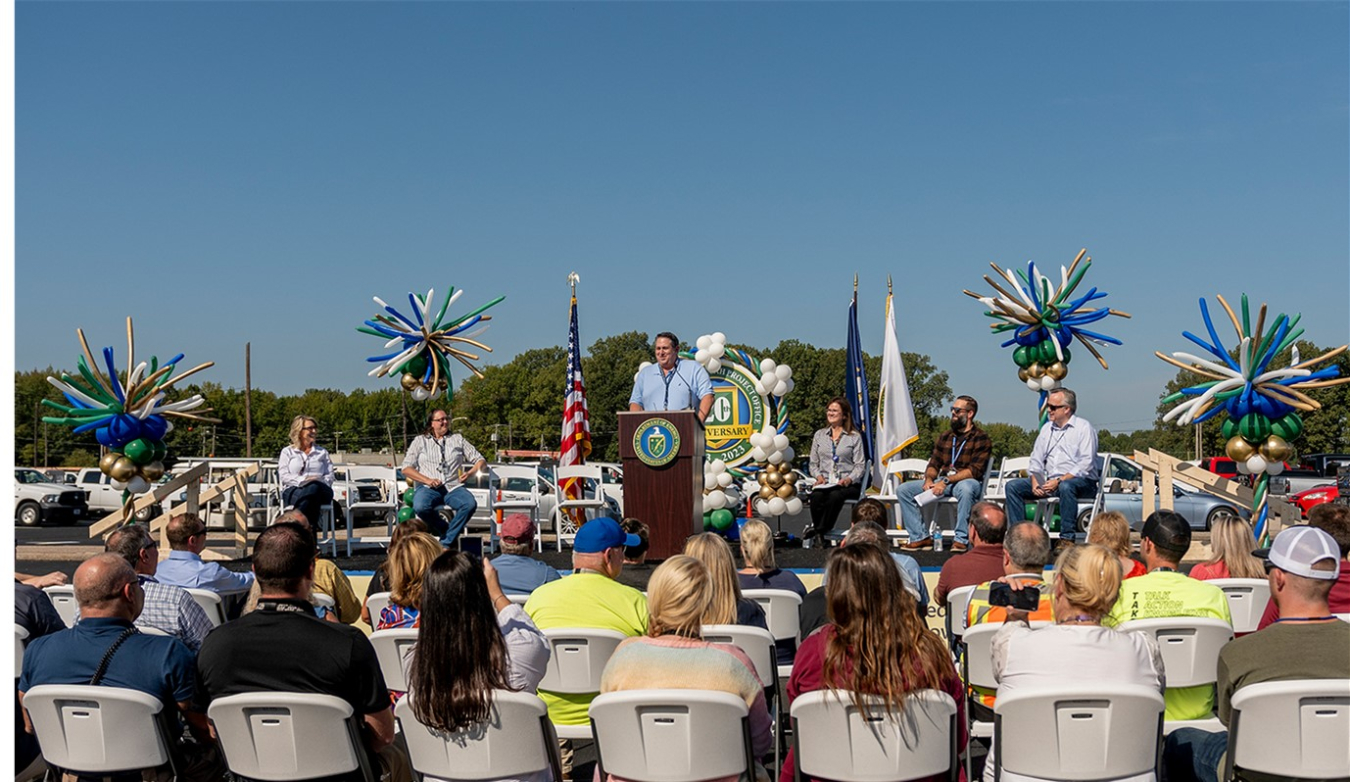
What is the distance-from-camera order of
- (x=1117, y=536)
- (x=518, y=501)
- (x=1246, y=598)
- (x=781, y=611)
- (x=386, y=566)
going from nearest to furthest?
1. (x=386, y=566)
2. (x=781, y=611)
3. (x=1246, y=598)
4. (x=1117, y=536)
5. (x=518, y=501)

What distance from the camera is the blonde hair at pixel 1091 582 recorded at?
362 centimetres

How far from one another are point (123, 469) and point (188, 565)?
429 cm

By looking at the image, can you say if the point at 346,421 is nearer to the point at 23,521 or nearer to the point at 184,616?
the point at 23,521

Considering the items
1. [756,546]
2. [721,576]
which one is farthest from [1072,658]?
[756,546]

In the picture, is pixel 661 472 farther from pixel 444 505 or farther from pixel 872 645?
pixel 872 645

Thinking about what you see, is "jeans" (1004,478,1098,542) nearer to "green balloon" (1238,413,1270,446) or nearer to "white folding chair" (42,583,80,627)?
"green balloon" (1238,413,1270,446)

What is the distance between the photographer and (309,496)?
392 inches

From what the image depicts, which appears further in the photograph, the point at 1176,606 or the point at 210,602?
the point at 210,602

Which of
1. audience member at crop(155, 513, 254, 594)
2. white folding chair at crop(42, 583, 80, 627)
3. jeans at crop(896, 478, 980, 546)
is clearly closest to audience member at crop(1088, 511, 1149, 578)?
jeans at crop(896, 478, 980, 546)

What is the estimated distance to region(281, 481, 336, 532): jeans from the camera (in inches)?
391

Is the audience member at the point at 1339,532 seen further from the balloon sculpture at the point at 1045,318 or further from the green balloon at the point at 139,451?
the green balloon at the point at 139,451

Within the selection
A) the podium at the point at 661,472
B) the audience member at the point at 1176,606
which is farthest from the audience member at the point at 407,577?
the podium at the point at 661,472

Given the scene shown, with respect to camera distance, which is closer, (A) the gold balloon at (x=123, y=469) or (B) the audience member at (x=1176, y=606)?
(B) the audience member at (x=1176, y=606)

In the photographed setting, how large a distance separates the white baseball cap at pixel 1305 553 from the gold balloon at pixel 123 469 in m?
8.74
